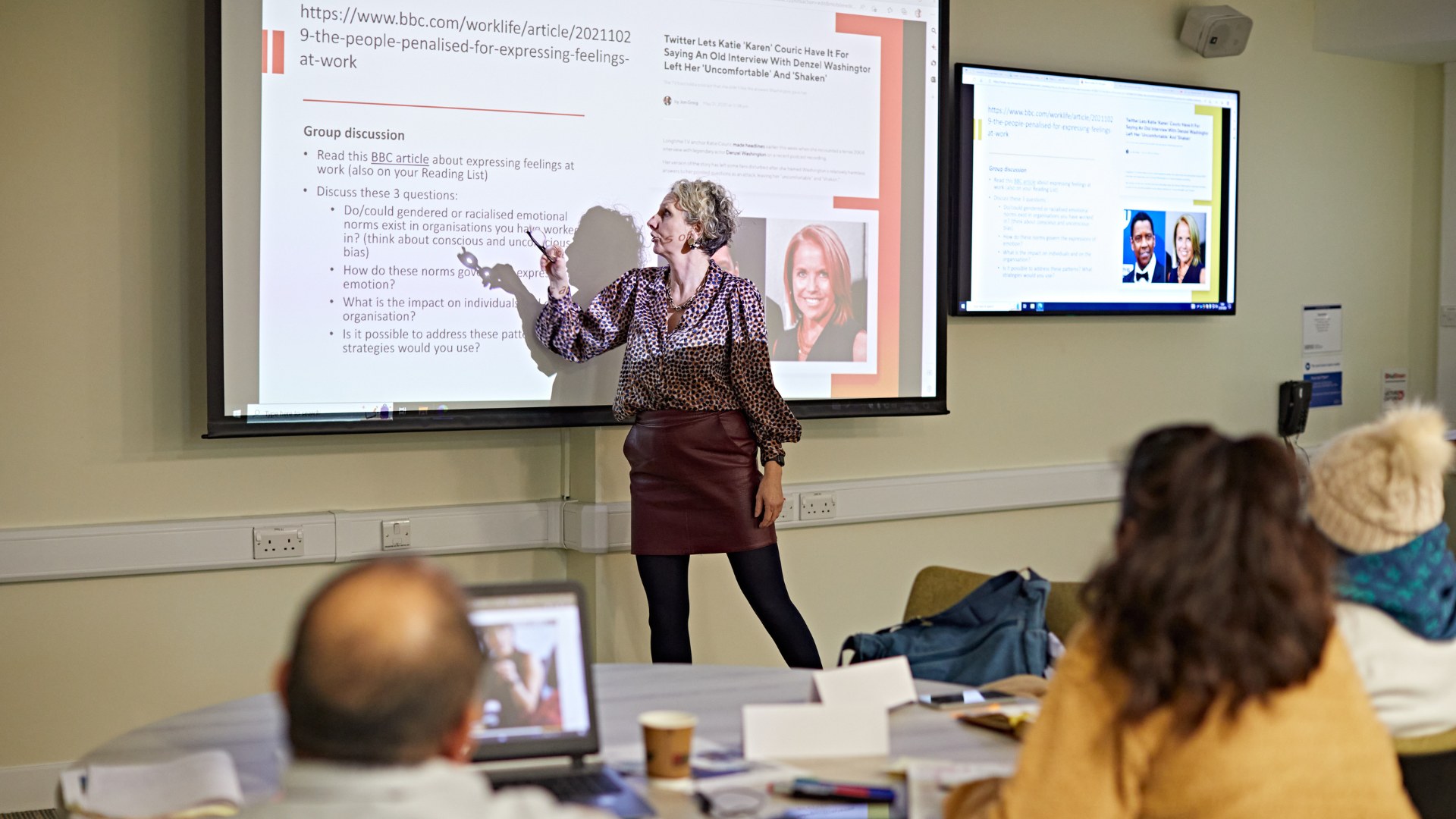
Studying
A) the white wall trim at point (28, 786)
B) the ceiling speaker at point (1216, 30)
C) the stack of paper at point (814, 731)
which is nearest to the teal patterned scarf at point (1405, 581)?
the stack of paper at point (814, 731)

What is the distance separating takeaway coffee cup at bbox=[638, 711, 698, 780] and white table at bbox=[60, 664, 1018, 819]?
41 millimetres

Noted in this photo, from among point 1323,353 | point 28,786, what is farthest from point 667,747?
point 1323,353

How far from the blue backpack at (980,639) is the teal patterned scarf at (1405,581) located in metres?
0.76

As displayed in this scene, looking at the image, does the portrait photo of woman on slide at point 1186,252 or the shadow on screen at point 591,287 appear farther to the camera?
the portrait photo of woman on slide at point 1186,252

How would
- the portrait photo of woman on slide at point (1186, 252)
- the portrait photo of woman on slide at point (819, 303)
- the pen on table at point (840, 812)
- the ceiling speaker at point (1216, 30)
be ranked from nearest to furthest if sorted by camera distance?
the pen on table at point (840, 812), the portrait photo of woman on slide at point (819, 303), the ceiling speaker at point (1216, 30), the portrait photo of woman on slide at point (1186, 252)

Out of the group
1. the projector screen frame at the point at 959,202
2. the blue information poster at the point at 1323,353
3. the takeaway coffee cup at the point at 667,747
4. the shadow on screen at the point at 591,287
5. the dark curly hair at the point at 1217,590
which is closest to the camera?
the dark curly hair at the point at 1217,590

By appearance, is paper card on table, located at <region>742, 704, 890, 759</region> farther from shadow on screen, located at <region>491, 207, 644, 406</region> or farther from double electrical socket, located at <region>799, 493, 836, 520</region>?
double electrical socket, located at <region>799, 493, 836, 520</region>

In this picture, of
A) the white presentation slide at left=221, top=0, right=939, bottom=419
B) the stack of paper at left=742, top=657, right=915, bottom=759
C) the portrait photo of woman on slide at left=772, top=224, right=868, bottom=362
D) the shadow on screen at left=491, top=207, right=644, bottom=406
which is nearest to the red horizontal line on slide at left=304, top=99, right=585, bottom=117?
the white presentation slide at left=221, top=0, right=939, bottom=419

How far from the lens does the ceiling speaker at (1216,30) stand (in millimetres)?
4809

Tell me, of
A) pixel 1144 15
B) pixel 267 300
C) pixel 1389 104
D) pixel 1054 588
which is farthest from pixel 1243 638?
pixel 1389 104

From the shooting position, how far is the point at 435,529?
3.74 meters

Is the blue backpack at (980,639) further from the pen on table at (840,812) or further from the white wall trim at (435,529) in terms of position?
the pen on table at (840,812)

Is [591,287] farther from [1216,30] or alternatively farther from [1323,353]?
[1323,353]

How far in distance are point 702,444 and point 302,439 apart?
112 centimetres
